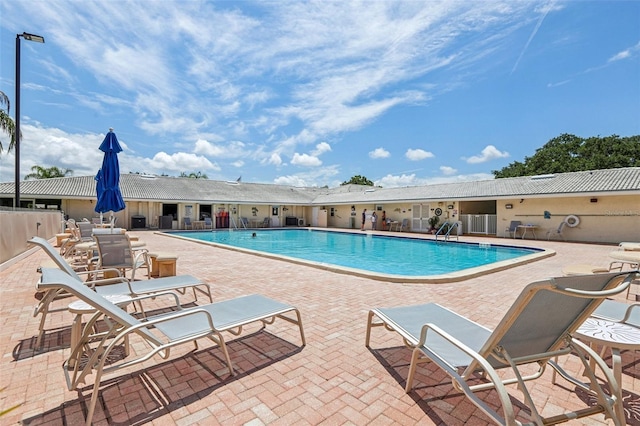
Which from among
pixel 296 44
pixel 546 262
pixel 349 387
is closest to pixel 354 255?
pixel 546 262

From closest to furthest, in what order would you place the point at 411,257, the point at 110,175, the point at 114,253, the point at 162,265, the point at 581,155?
the point at 114,253
the point at 162,265
the point at 110,175
the point at 411,257
the point at 581,155

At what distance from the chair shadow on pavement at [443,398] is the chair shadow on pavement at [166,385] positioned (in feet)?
3.34

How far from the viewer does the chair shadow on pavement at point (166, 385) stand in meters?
1.99

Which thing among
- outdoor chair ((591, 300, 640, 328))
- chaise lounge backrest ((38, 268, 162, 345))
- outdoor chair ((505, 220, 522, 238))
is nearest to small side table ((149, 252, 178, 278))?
chaise lounge backrest ((38, 268, 162, 345))

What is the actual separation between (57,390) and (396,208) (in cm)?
2154

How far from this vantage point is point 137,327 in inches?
80.1

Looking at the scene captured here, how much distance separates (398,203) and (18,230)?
19.8 m

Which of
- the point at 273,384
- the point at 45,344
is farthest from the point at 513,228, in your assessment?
the point at 45,344

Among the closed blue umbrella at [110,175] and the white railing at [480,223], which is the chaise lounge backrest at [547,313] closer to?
the closed blue umbrella at [110,175]

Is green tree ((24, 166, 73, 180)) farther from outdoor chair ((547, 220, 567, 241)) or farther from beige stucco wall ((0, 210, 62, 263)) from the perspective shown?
outdoor chair ((547, 220, 567, 241))

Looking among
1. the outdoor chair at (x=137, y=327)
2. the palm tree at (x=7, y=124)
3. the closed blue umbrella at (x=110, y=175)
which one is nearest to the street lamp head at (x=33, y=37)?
the closed blue umbrella at (x=110, y=175)

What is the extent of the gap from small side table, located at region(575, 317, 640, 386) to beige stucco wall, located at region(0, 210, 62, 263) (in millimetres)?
10371

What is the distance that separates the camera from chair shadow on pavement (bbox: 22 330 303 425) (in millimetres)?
1985

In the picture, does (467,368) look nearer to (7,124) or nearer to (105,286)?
(105,286)
